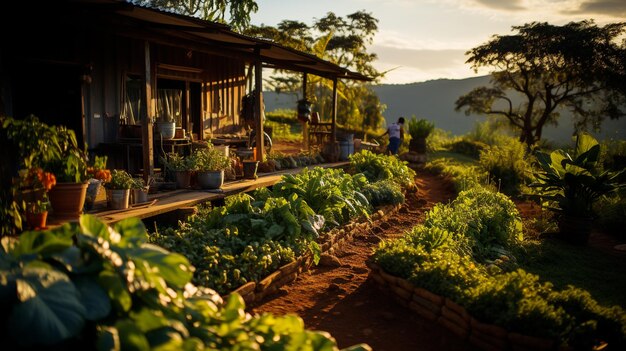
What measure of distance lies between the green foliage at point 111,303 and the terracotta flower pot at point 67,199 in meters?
2.65

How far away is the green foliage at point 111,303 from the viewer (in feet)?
6.27

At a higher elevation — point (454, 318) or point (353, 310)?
point (454, 318)

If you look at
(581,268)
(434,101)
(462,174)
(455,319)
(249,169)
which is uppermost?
(434,101)

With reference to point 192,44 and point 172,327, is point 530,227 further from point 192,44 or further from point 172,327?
point 172,327

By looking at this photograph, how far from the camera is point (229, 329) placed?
233 cm

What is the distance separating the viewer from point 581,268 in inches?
253

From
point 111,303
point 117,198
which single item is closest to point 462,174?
point 117,198

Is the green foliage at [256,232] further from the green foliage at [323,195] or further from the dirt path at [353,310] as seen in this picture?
the dirt path at [353,310]

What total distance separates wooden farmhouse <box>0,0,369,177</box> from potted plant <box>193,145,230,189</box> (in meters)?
0.75

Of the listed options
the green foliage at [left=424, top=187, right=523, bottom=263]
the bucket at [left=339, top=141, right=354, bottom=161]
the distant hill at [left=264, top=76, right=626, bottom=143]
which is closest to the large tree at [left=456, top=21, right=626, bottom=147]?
the bucket at [left=339, top=141, right=354, bottom=161]

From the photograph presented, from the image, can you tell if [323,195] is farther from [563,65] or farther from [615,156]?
[563,65]

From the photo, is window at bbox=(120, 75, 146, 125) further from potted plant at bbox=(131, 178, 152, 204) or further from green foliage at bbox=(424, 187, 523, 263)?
green foliage at bbox=(424, 187, 523, 263)

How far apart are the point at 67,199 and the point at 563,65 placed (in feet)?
78.8

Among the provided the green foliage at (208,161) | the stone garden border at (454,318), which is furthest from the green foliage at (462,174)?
the stone garden border at (454,318)
